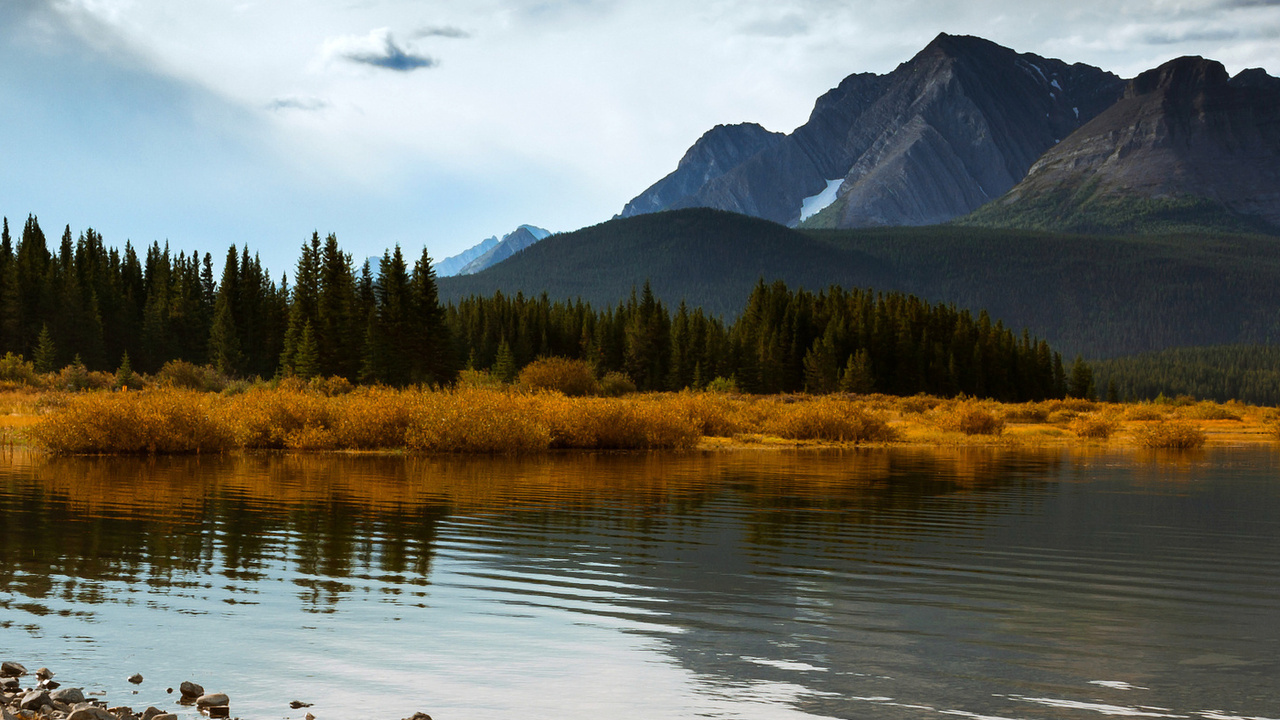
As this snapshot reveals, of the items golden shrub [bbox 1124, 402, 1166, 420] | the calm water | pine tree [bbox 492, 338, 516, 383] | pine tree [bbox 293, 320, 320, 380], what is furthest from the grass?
pine tree [bbox 492, 338, 516, 383]

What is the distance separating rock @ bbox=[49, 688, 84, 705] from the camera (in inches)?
299

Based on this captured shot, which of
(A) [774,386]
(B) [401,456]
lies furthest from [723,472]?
(A) [774,386]

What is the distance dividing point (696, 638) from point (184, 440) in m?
25.7

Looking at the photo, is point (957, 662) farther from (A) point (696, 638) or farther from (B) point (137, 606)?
(B) point (137, 606)

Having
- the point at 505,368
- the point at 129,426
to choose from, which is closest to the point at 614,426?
the point at 129,426

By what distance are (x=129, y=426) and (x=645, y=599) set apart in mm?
24335

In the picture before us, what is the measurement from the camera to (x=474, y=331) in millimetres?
120625

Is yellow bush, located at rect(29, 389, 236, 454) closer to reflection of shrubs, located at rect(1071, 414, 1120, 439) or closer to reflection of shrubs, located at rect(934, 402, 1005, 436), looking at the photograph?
reflection of shrubs, located at rect(934, 402, 1005, 436)

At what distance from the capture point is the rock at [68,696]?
7.58m

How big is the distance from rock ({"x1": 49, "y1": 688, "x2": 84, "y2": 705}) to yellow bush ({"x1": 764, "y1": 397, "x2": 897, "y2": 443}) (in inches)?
1483

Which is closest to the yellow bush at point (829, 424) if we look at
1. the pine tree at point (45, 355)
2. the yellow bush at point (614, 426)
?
the yellow bush at point (614, 426)

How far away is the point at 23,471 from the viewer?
85.1ft

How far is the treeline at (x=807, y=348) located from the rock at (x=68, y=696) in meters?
84.8

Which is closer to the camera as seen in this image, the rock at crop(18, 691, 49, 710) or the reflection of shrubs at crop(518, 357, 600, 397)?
the rock at crop(18, 691, 49, 710)
